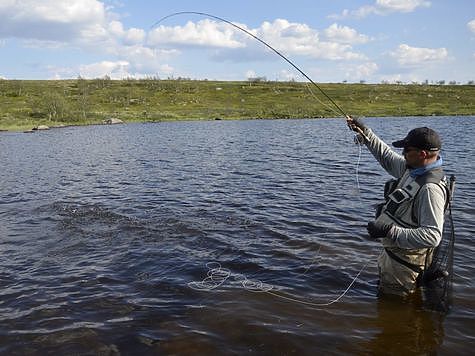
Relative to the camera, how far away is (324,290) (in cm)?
932

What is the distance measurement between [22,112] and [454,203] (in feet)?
262

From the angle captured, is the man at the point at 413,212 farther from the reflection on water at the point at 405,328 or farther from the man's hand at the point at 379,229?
the reflection on water at the point at 405,328

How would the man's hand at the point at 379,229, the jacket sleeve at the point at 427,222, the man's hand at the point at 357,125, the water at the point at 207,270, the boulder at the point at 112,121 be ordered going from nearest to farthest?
the jacket sleeve at the point at 427,222
the man's hand at the point at 379,229
the water at the point at 207,270
the man's hand at the point at 357,125
the boulder at the point at 112,121

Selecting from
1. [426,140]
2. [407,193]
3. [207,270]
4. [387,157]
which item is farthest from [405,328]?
[207,270]

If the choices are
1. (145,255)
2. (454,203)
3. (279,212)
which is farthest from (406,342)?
(454,203)

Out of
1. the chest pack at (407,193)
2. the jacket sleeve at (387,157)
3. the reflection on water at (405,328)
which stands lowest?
the reflection on water at (405,328)

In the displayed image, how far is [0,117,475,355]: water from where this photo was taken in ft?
24.3

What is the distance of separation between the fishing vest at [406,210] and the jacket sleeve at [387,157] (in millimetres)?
383

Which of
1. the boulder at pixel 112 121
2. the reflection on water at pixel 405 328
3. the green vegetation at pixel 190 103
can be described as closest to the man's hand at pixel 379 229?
the reflection on water at pixel 405 328

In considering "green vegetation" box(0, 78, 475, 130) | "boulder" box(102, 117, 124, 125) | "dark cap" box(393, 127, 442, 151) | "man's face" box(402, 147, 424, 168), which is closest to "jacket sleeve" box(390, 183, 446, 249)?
"man's face" box(402, 147, 424, 168)

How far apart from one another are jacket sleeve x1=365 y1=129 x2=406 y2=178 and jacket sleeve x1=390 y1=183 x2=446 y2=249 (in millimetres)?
1224

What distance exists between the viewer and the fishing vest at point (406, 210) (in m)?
6.66

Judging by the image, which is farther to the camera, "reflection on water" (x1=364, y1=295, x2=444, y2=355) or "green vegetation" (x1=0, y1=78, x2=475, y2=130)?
"green vegetation" (x1=0, y1=78, x2=475, y2=130)

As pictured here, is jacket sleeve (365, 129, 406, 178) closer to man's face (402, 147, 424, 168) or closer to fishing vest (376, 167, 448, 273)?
fishing vest (376, 167, 448, 273)
